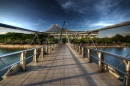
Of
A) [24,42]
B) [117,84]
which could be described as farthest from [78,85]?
[24,42]

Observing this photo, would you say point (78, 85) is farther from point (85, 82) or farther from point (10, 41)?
point (10, 41)

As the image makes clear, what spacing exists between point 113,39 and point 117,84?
11863 centimetres

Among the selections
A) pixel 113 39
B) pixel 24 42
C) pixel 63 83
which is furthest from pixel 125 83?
pixel 113 39

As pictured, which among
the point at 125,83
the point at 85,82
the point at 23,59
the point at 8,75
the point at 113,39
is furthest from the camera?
the point at 113,39

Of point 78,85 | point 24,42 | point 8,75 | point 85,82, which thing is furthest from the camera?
point 24,42

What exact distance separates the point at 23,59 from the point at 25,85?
5.87ft

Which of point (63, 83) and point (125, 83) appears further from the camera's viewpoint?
point (63, 83)

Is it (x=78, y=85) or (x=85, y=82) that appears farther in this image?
(x=85, y=82)

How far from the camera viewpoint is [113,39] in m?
113

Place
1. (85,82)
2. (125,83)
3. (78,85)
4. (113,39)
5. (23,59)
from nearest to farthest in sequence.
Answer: (125,83) → (78,85) → (85,82) → (23,59) → (113,39)

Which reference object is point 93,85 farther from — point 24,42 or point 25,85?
point 24,42

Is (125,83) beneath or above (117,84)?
above

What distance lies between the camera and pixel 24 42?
293 ft

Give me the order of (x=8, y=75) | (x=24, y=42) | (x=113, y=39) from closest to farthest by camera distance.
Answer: (x=8, y=75) < (x=24, y=42) < (x=113, y=39)
